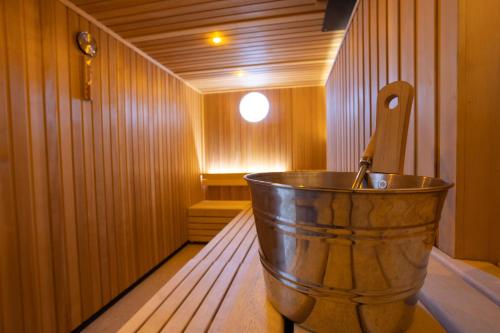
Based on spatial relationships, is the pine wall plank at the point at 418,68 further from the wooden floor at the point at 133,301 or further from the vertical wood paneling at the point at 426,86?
the wooden floor at the point at 133,301

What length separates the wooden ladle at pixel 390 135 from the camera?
2.07ft

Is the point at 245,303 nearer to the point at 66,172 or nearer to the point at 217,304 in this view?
the point at 217,304

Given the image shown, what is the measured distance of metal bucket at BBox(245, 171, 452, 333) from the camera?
1.26ft

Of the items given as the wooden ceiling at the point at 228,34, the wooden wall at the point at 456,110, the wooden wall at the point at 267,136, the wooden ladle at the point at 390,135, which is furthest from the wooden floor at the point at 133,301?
the wooden ceiling at the point at 228,34

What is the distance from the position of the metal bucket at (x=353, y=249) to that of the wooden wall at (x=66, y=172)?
1.74 metres

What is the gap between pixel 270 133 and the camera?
413 cm

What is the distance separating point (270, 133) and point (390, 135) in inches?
138

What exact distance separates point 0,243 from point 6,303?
37 centimetres

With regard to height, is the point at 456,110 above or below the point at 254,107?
below

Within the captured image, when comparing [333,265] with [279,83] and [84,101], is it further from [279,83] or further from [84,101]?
[279,83]

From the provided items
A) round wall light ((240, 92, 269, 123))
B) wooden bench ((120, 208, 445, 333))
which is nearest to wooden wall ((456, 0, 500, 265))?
wooden bench ((120, 208, 445, 333))

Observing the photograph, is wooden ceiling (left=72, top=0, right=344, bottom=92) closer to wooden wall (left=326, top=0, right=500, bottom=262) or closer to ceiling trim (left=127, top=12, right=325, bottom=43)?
ceiling trim (left=127, top=12, right=325, bottom=43)

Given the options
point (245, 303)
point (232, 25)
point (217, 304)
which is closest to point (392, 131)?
point (245, 303)

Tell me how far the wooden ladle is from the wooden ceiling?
1594 mm
